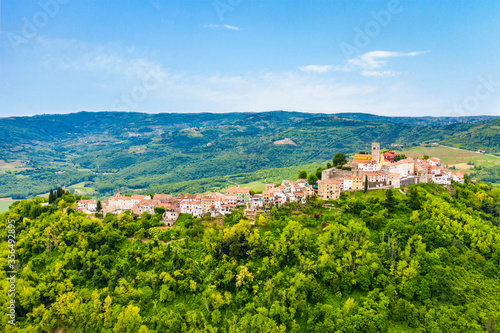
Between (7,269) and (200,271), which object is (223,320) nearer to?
(200,271)

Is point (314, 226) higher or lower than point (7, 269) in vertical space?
higher

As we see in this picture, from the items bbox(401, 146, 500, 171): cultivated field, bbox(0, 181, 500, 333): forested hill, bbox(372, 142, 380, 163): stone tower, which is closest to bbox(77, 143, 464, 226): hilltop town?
bbox(372, 142, 380, 163): stone tower

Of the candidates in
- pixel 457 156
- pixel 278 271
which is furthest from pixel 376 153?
pixel 457 156

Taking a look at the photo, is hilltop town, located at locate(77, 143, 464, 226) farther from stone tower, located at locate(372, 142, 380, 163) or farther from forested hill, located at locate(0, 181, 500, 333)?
forested hill, located at locate(0, 181, 500, 333)

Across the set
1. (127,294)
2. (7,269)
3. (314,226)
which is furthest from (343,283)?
(7,269)

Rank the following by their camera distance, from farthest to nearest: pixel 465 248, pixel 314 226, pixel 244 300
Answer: pixel 314 226
pixel 465 248
pixel 244 300

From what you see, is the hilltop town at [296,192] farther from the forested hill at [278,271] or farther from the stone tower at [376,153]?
the forested hill at [278,271]

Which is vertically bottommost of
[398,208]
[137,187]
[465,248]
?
[137,187]

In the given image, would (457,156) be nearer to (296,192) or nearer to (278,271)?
(296,192)
